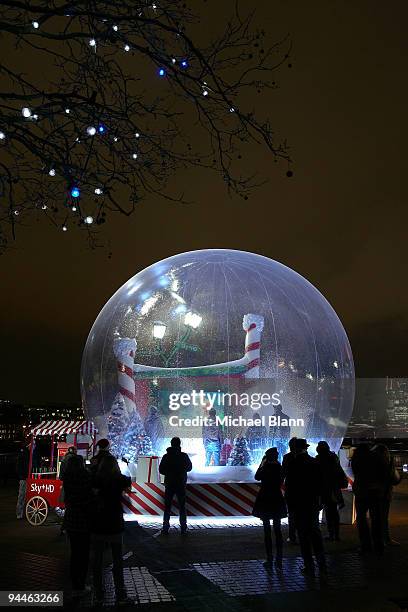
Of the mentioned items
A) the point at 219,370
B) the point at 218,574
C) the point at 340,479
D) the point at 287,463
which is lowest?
the point at 218,574

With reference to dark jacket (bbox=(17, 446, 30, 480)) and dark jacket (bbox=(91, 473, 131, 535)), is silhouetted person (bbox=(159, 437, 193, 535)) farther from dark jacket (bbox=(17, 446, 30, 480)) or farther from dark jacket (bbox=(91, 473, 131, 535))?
dark jacket (bbox=(91, 473, 131, 535))

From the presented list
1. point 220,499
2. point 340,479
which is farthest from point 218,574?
point 220,499

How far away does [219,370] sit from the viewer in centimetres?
1284

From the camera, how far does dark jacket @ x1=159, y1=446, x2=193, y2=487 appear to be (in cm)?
1130

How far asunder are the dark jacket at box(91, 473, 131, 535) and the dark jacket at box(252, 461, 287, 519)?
2.42 m

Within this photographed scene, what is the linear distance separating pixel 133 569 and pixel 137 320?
5.90 m

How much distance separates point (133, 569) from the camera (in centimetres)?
817

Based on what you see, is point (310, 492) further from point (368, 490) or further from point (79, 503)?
point (79, 503)

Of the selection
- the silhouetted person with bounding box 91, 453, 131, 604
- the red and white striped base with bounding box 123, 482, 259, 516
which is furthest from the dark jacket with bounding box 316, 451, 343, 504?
the silhouetted person with bounding box 91, 453, 131, 604

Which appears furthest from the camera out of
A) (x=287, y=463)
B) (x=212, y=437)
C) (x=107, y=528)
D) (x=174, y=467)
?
(x=212, y=437)

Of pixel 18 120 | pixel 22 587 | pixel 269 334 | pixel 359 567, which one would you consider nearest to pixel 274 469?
pixel 359 567

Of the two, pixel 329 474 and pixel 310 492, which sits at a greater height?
pixel 329 474

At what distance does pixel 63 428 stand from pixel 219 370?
462 cm

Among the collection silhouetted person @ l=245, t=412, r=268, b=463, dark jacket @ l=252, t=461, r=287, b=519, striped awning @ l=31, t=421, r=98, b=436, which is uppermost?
striped awning @ l=31, t=421, r=98, b=436
